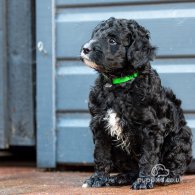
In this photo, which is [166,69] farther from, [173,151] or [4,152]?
[4,152]

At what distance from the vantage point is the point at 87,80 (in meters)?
6.17

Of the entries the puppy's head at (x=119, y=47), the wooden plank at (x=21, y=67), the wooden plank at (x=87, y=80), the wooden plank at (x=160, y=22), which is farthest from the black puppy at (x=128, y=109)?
the wooden plank at (x=21, y=67)

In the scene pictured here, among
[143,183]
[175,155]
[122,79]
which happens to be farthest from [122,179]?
[122,79]

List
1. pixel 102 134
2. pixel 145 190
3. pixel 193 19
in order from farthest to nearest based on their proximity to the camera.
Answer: pixel 193 19 < pixel 102 134 < pixel 145 190

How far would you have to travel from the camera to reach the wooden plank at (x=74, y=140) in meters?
6.20

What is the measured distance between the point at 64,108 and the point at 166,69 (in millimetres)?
1021

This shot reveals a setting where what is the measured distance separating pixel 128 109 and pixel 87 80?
1.45 meters

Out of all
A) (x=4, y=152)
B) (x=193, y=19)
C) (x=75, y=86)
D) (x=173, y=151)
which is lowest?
(x=4, y=152)

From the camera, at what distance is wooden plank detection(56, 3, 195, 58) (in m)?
5.96

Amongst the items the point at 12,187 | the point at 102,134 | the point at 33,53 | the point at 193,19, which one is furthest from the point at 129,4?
the point at 12,187

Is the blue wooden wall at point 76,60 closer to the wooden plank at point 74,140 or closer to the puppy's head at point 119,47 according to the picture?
the wooden plank at point 74,140

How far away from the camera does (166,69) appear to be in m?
Result: 6.00

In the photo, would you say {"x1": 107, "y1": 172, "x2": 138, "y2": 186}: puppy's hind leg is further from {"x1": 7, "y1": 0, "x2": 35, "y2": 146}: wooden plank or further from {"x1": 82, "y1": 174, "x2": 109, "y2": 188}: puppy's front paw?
{"x1": 7, "y1": 0, "x2": 35, "y2": 146}: wooden plank

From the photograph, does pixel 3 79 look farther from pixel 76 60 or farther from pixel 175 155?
pixel 175 155
